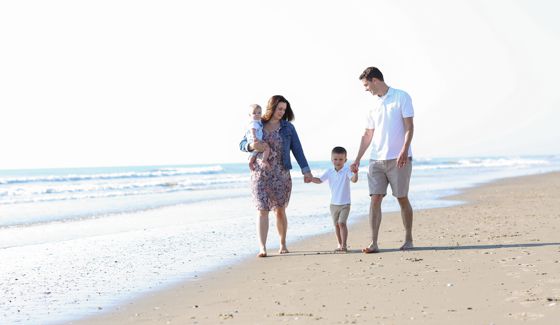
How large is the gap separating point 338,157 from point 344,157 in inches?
3.7

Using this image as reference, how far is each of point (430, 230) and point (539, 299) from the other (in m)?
4.84

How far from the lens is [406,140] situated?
6.92m

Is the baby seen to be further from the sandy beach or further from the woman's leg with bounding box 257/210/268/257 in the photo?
the sandy beach

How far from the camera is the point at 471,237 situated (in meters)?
8.06

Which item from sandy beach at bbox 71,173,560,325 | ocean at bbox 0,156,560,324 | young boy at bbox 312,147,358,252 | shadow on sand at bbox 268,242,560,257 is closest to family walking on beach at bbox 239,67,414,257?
young boy at bbox 312,147,358,252

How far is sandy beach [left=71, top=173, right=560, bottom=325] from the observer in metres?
4.22

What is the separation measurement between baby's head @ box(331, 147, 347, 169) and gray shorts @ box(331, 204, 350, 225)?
17.3 inches

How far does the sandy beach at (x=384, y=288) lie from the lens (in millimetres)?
4223

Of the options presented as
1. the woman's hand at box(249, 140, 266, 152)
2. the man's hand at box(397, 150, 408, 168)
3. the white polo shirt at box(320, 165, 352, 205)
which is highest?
the woman's hand at box(249, 140, 266, 152)

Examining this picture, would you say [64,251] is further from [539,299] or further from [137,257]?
[539,299]

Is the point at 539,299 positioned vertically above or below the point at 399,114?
below

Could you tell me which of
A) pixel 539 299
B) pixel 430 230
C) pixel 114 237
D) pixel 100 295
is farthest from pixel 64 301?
pixel 430 230

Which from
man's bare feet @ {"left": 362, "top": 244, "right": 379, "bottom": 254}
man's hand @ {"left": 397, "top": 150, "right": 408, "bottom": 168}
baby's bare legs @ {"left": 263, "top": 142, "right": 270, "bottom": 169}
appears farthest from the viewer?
baby's bare legs @ {"left": 263, "top": 142, "right": 270, "bottom": 169}

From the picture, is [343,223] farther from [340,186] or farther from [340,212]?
[340,186]
